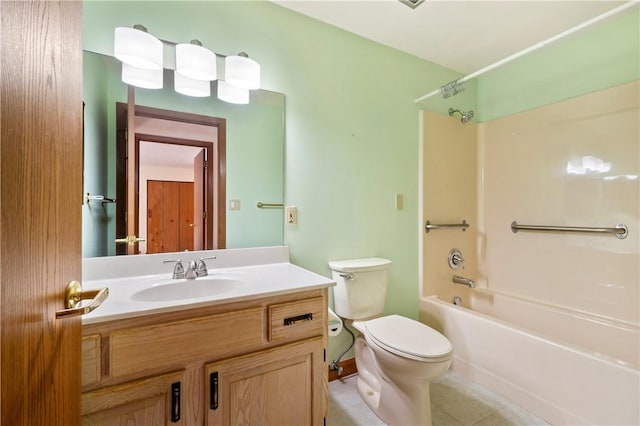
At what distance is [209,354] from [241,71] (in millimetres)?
1288

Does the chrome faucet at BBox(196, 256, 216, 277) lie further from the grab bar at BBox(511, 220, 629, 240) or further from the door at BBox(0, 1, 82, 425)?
the grab bar at BBox(511, 220, 629, 240)

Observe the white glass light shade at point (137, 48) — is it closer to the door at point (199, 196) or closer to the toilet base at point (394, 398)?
the door at point (199, 196)

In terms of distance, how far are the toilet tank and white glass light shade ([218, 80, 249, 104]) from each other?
1.06 metres

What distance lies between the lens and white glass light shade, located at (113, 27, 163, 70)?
47.3 inches

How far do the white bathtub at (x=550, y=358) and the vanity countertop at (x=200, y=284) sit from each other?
3.85 feet

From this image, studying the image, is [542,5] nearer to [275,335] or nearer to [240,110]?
[240,110]

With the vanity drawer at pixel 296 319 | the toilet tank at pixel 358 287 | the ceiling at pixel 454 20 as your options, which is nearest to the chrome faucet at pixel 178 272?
the vanity drawer at pixel 296 319

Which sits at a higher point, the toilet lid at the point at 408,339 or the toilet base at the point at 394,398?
the toilet lid at the point at 408,339

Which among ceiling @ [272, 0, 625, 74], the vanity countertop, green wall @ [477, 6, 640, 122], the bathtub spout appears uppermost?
ceiling @ [272, 0, 625, 74]

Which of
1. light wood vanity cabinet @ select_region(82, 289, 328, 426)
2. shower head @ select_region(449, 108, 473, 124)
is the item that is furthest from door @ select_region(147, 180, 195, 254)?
shower head @ select_region(449, 108, 473, 124)

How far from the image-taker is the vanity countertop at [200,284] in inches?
34.0

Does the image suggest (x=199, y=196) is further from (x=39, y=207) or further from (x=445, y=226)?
(x=445, y=226)

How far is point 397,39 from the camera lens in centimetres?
192

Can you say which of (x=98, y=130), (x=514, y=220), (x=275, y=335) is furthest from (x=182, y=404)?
(x=514, y=220)
